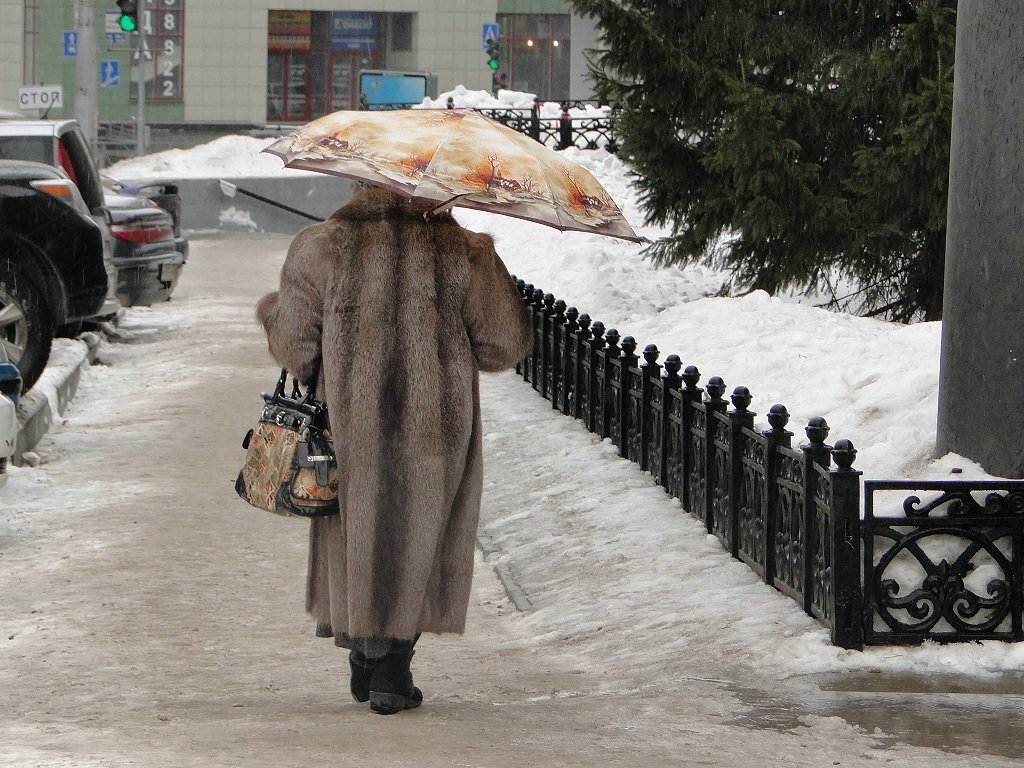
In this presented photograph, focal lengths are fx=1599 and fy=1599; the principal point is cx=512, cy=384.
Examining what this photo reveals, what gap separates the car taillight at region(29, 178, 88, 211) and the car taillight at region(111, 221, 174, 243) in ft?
12.2

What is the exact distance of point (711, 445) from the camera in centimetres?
680

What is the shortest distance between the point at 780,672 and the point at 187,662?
205cm

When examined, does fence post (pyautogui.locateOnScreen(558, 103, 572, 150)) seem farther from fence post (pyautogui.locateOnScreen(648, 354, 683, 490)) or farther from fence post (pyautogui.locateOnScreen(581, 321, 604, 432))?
fence post (pyautogui.locateOnScreen(648, 354, 683, 490))

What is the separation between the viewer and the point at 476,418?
15.7 ft

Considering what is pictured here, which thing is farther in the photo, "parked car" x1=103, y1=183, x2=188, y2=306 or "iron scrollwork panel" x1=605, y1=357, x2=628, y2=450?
"parked car" x1=103, y1=183, x2=188, y2=306

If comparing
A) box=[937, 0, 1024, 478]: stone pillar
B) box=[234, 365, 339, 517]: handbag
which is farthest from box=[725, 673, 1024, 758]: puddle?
box=[234, 365, 339, 517]: handbag

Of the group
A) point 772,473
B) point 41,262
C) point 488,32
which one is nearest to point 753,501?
point 772,473

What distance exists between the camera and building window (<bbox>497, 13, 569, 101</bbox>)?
5534cm

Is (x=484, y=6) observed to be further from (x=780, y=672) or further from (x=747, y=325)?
(x=780, y=672)

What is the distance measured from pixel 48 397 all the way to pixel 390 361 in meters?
6.18

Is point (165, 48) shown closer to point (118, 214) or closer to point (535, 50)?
point (535, 50)

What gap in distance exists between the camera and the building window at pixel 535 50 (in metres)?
55.3

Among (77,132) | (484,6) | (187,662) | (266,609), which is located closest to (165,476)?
(266,609)

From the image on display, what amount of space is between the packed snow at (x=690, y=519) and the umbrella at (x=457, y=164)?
1613mm
